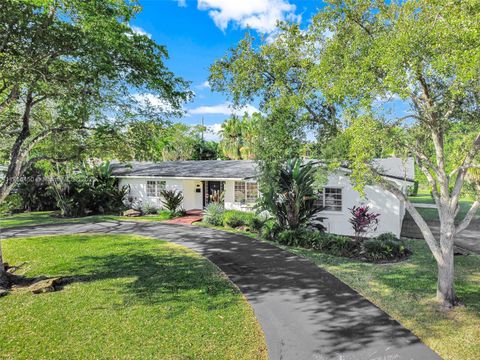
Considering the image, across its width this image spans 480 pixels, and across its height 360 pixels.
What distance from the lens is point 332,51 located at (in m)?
8.06

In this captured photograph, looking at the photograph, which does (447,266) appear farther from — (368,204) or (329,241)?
(368,204)

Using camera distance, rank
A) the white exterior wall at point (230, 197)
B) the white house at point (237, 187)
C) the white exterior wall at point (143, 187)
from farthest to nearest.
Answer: the white exterior wall at point (143, 187), the white exterior wall at point (230, 197), the white house at point (237, 187)

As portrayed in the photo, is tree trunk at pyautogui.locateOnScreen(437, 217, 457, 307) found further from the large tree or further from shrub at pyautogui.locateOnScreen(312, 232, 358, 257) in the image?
the large tree

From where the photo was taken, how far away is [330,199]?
16.8 m

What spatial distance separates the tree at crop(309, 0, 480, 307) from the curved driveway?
8.09 feet

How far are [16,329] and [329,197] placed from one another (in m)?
14.5

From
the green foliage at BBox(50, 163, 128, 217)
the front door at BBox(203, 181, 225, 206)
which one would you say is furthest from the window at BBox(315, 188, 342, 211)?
the green foliage at BBox(50, 163, 128, 217)

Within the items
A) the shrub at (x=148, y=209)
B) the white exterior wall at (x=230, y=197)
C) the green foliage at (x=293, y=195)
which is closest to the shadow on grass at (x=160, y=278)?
the green foliage at (x=293, y=195)

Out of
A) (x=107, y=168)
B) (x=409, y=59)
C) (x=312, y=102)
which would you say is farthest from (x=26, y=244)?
(x=409, y=59)

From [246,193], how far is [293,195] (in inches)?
285

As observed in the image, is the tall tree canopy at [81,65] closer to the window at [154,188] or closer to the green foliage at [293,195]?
the green foliage at [293,195]

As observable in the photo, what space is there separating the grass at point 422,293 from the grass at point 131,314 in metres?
3.57

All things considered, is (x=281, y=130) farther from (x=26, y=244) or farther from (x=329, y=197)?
(x=26, y=244)

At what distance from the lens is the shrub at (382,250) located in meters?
11.9
